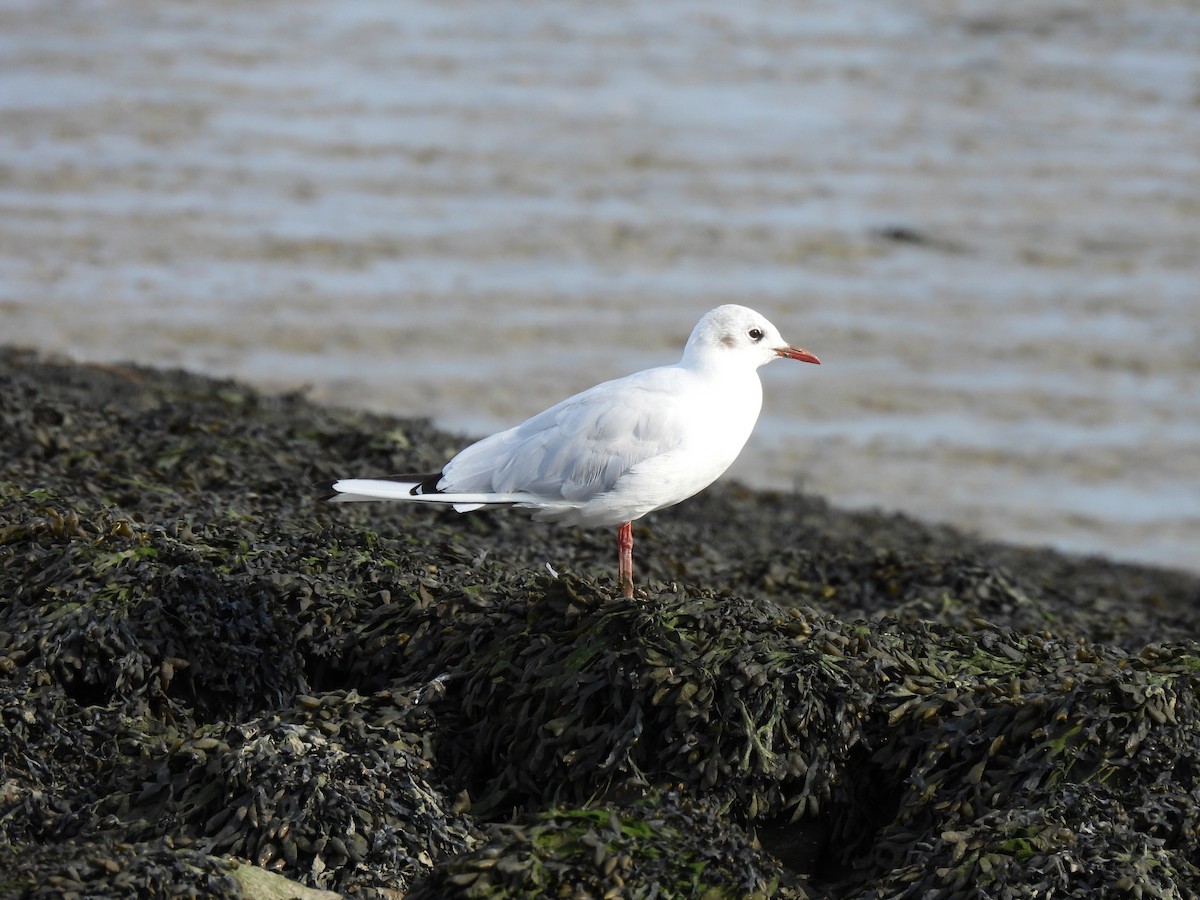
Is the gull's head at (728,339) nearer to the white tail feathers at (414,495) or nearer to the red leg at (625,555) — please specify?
the red leg at (625,555)

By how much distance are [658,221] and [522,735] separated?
9833mm

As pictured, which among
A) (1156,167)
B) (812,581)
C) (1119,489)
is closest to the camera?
(812,581)

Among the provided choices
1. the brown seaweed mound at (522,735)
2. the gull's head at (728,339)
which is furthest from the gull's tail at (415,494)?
the gull's head at (728,339)

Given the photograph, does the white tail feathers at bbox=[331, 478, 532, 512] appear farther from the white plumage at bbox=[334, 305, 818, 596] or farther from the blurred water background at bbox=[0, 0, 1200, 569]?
the blurred water background at bbox=[0, 0, 1200, 569]

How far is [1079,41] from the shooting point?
18812mm

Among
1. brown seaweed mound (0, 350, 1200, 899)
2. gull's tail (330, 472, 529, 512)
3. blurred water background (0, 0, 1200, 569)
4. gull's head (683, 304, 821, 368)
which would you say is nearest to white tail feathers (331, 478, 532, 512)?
gull's tail (330, 472, 529, 512)

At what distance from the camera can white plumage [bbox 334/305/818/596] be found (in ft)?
14.1

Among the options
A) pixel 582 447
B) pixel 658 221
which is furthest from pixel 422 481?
pixel 658 221

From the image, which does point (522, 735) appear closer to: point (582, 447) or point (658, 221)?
point (582, 447)

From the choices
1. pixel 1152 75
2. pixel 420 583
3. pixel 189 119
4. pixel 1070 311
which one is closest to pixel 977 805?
pixel 420 583

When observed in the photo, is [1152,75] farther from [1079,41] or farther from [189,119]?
[189,119]

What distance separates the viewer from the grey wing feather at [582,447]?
4.30 m

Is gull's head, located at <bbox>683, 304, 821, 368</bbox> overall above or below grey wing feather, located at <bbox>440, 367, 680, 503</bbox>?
above

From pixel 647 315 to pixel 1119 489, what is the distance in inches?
144
